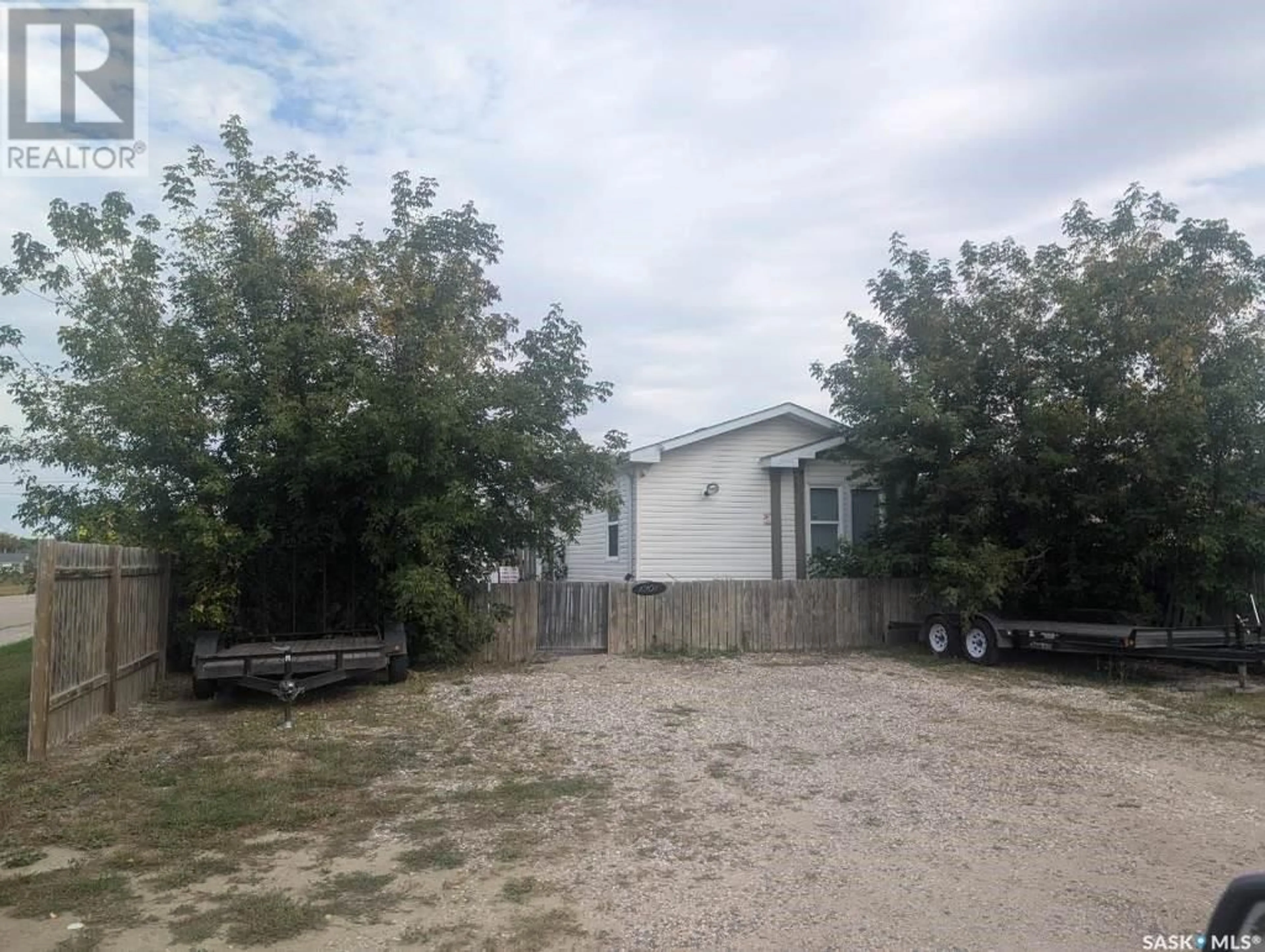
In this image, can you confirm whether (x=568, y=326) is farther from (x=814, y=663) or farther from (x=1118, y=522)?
(x=1118, y=522)

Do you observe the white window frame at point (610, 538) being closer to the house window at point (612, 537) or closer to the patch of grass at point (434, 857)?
the house window at point (612, 537)

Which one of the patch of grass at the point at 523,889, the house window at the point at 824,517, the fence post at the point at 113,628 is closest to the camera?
the patch of grass at the point at 523,889

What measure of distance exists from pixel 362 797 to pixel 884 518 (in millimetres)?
12468

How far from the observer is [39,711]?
27.2 feet

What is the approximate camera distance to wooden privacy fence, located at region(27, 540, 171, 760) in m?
8.31

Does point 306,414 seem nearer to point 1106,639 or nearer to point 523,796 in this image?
point 523,796

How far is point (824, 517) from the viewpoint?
20.3 meters

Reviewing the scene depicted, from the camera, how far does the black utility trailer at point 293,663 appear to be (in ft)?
35.9

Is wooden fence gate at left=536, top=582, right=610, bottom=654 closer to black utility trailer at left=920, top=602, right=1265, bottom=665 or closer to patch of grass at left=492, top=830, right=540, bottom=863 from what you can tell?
black utility trailer at left=920, top=602, right=1265, bottom=665

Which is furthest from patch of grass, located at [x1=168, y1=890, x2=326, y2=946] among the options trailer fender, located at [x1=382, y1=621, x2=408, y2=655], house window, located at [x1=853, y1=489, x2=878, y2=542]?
house window, located at [x1=853, y1=489, x2=878, y2=542]

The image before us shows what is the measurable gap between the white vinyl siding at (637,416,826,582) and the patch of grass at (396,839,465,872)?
12992mm

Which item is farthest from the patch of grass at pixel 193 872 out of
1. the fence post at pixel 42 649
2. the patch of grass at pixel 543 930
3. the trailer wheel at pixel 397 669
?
the trailer wheel at pixel 397 669

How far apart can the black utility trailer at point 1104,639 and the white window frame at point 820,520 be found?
434cm

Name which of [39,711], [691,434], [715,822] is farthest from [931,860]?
[691,434]
